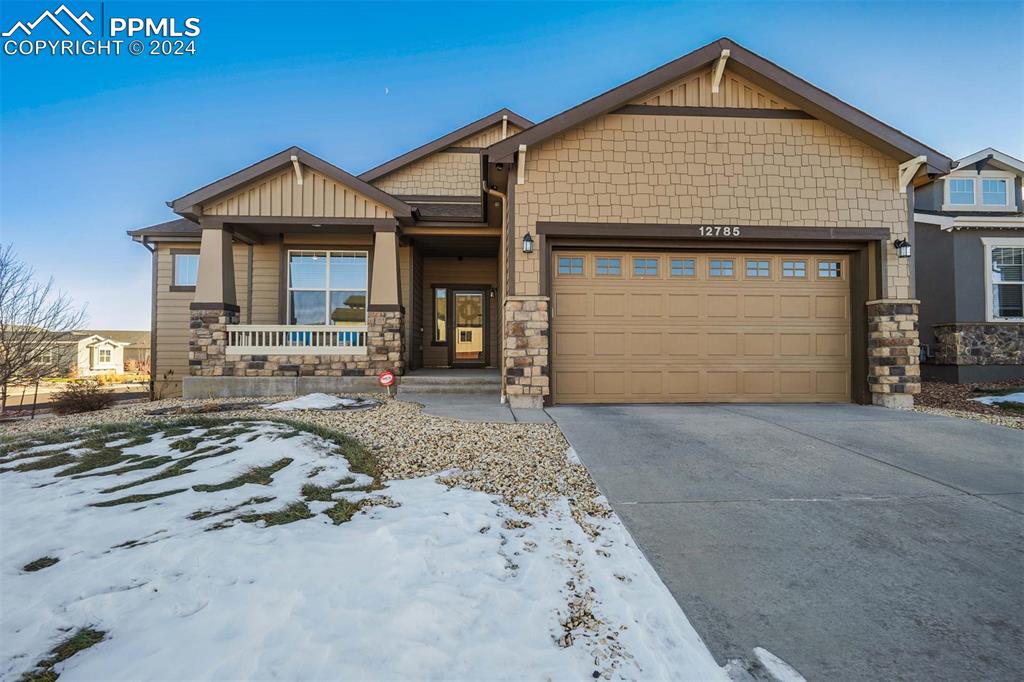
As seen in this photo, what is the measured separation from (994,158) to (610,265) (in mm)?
12259

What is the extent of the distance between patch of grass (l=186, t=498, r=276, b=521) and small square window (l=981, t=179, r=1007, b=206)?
17.3 meters

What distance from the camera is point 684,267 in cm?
698

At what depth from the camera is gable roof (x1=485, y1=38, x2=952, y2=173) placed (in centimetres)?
639

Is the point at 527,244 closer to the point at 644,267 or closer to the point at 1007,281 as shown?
the point at 644,267

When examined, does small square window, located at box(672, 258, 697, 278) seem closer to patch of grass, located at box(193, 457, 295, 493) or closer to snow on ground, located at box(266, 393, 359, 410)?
snow on ground, located at box(266, 393, 359, 410)

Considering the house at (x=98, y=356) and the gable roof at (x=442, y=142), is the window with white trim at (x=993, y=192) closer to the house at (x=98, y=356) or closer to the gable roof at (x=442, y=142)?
the gable roof at (x=442, y=142)

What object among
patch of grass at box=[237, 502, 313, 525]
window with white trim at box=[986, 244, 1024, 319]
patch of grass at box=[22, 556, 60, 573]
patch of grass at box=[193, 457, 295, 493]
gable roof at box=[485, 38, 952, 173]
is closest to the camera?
patch of grass at box=[22, 556, 60, 573]

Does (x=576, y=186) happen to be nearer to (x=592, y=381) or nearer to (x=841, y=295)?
(x=592, y=381)

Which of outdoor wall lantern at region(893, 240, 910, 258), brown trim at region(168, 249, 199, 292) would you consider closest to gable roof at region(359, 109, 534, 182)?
brown trim at region(168, 249, 199, 292)

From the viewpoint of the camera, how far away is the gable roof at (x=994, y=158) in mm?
11102

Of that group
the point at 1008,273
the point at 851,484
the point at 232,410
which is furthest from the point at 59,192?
the point at 1008,273

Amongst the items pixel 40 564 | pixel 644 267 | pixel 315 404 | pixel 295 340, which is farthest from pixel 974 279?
pixel 40 564

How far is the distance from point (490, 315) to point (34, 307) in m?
9.24

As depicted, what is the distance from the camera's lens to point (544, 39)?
50.0 feet
